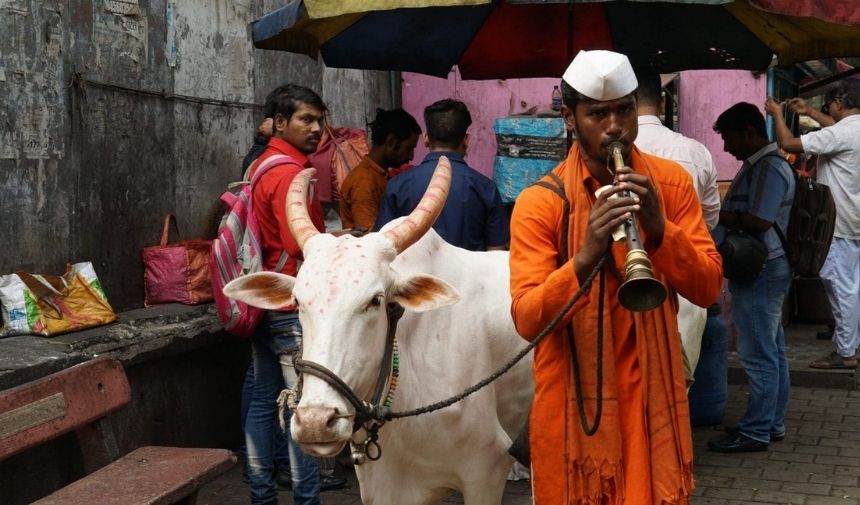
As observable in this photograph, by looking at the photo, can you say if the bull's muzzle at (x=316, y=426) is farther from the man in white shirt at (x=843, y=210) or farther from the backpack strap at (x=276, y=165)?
the man in white shirt at (x=843, y=210)

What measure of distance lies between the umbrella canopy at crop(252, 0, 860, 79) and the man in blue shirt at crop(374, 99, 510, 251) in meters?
0.89

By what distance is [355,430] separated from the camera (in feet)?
11.4

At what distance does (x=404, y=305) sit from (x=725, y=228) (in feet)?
11.5

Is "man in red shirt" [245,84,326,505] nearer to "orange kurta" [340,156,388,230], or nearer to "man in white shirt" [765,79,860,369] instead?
"orange kurta" [340,156,388,230]

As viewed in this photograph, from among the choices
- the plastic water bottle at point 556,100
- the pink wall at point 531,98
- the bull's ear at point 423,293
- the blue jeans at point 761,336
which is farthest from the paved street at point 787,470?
the pink wall at point 531,98

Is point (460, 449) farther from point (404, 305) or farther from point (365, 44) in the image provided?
point (365, 44)

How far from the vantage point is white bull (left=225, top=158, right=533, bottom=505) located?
11.3 feet

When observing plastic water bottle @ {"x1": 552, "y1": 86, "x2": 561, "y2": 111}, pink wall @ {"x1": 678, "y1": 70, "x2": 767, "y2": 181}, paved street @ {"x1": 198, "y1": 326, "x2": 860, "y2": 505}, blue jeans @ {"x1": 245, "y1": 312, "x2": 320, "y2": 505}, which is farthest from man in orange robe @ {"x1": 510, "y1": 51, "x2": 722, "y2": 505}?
pink wall @ {"x1": 678, "y1": 70, "x2": 767, "y2": 181}

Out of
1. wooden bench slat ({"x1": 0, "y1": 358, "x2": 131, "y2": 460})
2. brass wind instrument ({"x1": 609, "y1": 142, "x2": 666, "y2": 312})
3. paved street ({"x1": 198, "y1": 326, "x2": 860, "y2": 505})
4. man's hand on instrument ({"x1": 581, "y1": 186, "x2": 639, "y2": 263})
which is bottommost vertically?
paved street ({"x1": 198, "y1": 326, "x2": 860, "y2": 505})

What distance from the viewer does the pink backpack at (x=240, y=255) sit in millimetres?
5098

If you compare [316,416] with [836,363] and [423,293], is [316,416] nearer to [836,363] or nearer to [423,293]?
[423,293]

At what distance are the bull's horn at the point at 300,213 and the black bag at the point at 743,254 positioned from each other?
10.3 ft

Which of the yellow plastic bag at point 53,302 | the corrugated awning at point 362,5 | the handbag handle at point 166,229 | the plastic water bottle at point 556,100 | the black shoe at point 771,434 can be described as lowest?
the black shoe at point 771,434

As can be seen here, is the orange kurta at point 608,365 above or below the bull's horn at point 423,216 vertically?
below
